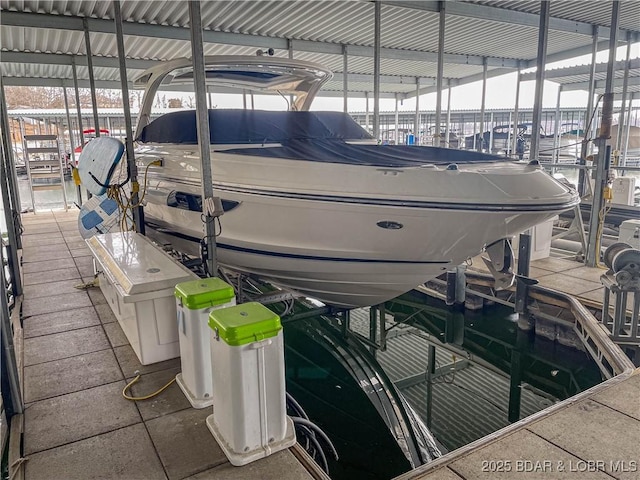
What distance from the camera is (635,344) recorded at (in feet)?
10.5

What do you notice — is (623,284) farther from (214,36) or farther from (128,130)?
(214,36)

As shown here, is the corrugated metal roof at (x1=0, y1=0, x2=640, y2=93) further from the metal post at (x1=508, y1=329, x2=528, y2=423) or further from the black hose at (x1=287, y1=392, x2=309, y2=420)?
the black hose at (x1=287, y1=392, x2=309, y2=420)

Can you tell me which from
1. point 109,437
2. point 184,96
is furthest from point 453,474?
point 184,96

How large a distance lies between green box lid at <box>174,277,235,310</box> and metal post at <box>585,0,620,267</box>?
155 inches

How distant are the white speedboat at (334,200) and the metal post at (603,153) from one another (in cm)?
153

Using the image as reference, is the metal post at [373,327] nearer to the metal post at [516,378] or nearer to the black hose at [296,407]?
the metal post at [516,378]

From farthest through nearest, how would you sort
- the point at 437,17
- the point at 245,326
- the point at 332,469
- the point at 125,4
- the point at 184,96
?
the point at 184,96, the point at 437,17, the point at 125,4, the point at 332,469, the point at 245,326

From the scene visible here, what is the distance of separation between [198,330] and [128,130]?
253 cm

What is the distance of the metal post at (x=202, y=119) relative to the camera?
8.54ft

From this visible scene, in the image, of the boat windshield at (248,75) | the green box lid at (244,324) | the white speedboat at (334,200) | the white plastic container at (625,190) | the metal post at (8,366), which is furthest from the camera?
the white plastic container at (625,190)

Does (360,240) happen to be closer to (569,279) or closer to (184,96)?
(569,279)

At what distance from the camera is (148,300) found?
2.65 m

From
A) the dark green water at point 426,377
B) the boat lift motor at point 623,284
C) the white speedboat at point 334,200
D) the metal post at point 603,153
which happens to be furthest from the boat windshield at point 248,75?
the boat lift motor at point 623,284

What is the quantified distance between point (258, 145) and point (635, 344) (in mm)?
3042
